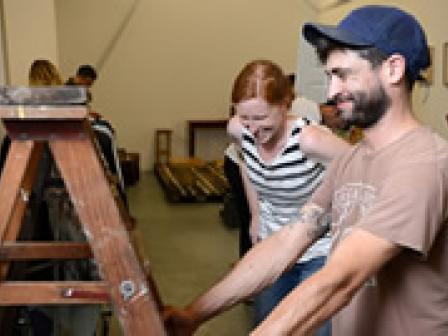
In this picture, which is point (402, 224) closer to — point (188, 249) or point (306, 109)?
point (306, 109)

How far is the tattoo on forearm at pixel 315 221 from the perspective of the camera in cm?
142

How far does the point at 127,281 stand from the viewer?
99cm

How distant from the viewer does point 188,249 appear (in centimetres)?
473

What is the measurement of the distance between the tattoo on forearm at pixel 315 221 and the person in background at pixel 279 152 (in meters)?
0.49

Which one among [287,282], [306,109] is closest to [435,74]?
[306,109]

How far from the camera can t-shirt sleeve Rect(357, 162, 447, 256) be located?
1.01 meters

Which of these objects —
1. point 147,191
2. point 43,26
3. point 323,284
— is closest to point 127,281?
point 323,284

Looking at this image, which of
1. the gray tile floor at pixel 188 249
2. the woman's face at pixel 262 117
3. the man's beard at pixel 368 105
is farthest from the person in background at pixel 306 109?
the man's beard at pixel 368 105

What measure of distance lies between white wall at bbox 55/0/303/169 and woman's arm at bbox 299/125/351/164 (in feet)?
21.5

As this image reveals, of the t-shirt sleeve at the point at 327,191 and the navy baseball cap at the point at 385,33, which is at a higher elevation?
the navy baseball cap at the point at 385,33

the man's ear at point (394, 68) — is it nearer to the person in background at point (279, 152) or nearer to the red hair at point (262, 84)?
the person in background at point (279, 152)

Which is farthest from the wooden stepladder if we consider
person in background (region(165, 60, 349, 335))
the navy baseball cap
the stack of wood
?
the stack of wood

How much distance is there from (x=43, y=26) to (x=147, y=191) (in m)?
2.62

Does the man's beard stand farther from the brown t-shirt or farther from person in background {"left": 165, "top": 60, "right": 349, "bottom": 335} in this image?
person in background {"left": 165, "top": 60, "right": 349, "bottom": 335}
